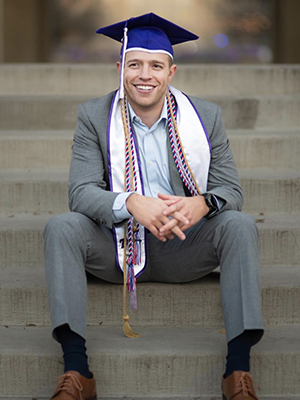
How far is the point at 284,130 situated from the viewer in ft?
14.1

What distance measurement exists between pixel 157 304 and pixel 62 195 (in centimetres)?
104

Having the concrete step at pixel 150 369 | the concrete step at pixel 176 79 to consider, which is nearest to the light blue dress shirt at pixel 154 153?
the concrete step at pixel 150 369

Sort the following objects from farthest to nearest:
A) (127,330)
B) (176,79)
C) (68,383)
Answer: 1. (176,79)
2. (127,330)
3. (68,383)

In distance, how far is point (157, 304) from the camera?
277 cm

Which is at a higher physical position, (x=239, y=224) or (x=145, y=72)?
(x=145, y=72)

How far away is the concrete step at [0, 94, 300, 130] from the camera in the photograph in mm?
4352

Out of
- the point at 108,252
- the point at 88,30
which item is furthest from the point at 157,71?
the point at 88,30

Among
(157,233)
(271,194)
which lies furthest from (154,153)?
(271,194)

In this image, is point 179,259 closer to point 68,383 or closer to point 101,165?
point 101,165

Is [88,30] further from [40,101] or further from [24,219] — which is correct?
[24,219]

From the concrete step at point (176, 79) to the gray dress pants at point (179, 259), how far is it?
2378 mm

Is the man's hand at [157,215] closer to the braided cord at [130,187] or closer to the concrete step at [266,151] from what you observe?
the braided cord at [130,187]

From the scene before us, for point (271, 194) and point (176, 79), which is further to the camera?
point (176, 79)

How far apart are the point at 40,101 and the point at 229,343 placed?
2.56 m
